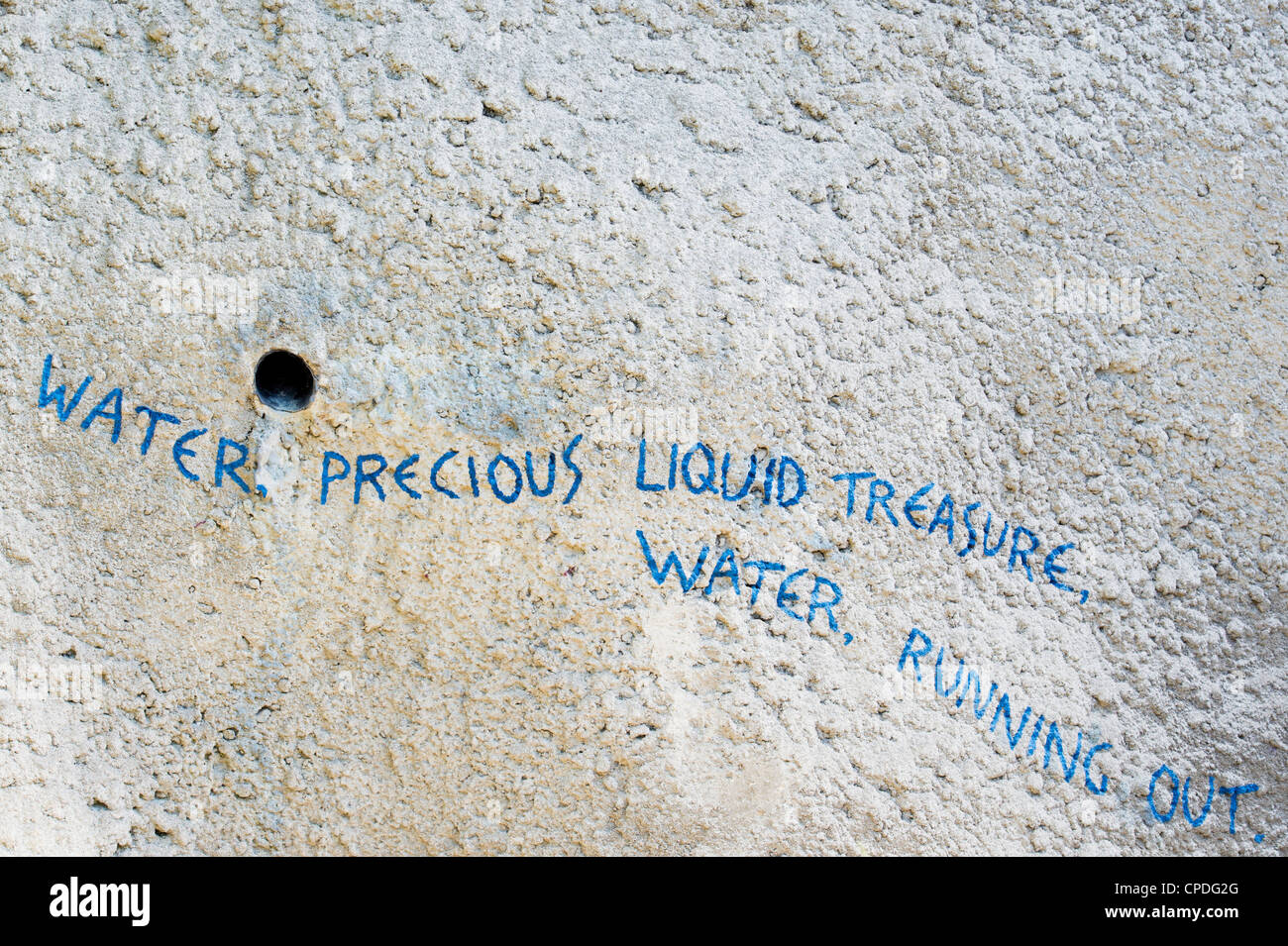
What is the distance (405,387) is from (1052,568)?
1.08 m

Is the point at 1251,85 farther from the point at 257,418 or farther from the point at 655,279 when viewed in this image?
the point at 257,418

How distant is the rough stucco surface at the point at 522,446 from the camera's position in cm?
152

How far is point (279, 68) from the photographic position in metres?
1.56

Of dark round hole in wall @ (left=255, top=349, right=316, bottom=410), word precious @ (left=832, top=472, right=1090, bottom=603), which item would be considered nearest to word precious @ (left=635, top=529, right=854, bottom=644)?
word precious @ (left=832, top=472, right=1090, bottom=603)

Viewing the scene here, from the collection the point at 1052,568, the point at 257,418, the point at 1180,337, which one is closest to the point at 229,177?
the point at 257,418

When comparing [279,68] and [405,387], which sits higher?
[279,68]

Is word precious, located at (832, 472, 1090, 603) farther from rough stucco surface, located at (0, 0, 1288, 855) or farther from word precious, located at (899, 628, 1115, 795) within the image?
word precious, located at (899, 628, 1115, 795)

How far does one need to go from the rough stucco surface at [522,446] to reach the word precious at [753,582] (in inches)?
0.6

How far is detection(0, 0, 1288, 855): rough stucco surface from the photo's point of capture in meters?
1.52

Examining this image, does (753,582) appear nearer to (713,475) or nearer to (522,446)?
(713,475)

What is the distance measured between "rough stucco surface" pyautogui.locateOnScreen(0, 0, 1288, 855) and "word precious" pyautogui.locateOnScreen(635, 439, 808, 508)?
15mm

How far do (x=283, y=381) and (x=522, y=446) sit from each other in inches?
14.9
